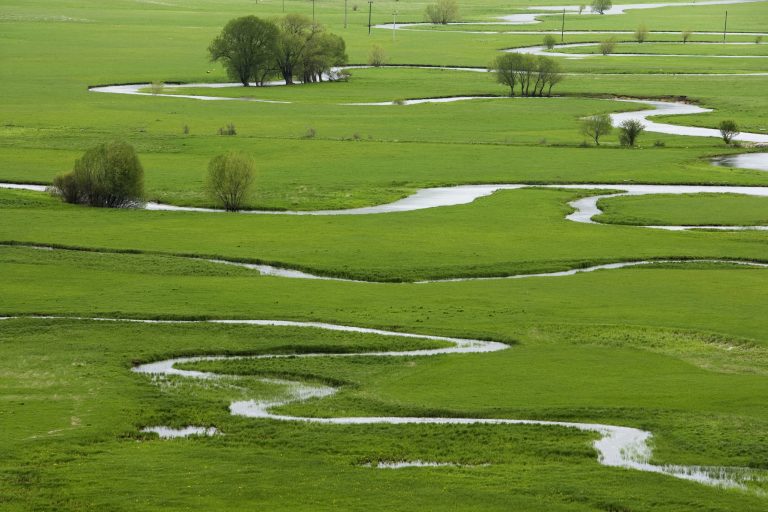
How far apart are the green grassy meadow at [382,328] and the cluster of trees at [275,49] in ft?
159

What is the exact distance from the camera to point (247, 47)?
142m

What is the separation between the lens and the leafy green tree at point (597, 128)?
95.1m

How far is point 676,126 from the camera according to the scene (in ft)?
357

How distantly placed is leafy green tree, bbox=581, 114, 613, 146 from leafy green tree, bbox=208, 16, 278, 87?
5389 centimetres

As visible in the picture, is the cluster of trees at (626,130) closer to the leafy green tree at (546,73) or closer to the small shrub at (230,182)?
the leafy green tree at (546,73)

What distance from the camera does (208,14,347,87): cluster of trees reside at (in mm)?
140250

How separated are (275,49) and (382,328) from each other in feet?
341

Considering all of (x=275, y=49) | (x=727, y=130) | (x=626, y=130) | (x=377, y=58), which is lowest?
(x=626, y=130)

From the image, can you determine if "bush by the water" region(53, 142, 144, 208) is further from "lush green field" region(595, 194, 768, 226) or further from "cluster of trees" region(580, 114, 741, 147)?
"cluster of trees" region(580, 114, 741, 147)

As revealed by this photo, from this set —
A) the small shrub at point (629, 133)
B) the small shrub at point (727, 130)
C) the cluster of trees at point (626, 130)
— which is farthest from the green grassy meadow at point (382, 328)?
the small shrub at point (629, 133)

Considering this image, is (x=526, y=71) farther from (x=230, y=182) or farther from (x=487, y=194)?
(x=230, y=182)

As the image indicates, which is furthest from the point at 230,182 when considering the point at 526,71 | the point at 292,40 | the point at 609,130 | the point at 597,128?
the point at 292,40

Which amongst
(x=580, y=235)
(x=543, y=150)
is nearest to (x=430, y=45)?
(x=543, y=150)

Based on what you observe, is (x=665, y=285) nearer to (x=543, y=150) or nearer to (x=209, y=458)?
(x=209, y=458)
